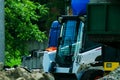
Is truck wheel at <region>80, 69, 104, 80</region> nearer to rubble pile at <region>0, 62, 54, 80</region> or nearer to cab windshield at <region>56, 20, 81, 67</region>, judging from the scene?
cab windshield at <region>56, 20, 81, 67</region>

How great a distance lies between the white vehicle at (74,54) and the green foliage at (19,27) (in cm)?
342

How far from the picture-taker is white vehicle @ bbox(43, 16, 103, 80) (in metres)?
19.8

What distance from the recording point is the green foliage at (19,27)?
23.6m

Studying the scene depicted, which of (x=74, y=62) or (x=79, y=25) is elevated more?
(x=79, y=25)

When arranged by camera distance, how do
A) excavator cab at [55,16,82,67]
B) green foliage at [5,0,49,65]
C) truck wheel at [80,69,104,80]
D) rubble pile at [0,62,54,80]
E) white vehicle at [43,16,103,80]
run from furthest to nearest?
green foliage at [5,0,49,65] < excavator cab at [55,16,82,67] < white vehicle at [43,16,103,80] < truck wheel at [80,69,104,80] < rubble pile at [0,62,54,80]

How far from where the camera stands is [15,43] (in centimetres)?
2473

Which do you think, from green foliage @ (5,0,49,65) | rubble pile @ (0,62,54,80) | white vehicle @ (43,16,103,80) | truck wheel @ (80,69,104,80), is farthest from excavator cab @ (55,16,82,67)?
rubble pile @ (0,62,54,80)

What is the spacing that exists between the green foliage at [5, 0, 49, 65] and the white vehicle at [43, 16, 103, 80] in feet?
11.2

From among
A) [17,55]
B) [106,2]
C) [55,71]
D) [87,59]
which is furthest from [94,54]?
[17,55]

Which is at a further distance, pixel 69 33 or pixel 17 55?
pixel 17 55

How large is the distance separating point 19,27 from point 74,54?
4400 millimetres

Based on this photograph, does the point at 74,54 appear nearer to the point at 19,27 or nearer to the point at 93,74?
the point at 93,74

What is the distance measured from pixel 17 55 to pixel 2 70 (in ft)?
29.1

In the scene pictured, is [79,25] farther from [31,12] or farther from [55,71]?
[31,12]
